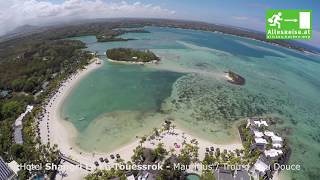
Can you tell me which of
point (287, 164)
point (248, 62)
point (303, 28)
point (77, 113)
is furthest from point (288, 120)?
point (248, 62)

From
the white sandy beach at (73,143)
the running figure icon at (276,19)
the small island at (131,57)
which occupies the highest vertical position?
the running figure icon at (276,19)

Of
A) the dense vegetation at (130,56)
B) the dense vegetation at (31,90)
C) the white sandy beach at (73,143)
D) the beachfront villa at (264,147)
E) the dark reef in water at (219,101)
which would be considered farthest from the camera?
the dense vegetation at (130,56)

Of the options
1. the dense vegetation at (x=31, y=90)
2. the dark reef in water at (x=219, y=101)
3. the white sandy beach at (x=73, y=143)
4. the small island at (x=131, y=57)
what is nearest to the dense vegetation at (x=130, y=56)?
the small island at (x=131, y=57)

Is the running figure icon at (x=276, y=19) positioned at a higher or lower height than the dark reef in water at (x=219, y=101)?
higher

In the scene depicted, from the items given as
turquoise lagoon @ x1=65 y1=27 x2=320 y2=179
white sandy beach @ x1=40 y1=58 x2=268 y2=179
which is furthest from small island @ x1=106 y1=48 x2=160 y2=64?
white sandy beach @ x1=40 y1=58 x2=268 y2=179

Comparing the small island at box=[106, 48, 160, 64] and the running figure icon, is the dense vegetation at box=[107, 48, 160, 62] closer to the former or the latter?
the small island at box=[106, 48, 160, 64]

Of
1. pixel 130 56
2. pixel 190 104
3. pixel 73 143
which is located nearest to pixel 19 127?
pixel 73 143

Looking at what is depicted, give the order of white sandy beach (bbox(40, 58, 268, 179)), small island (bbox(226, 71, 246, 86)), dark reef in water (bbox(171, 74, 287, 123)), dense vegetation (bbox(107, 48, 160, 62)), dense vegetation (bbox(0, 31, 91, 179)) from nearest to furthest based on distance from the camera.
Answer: dense vegetation (bbox(0, 31, 91, 179))
white sandy beach (bbox(40, 58, 268, 179))
dark reef in water (bbox(171, 74, 287, 123))
small island (bbox(226, 71, 246, 86))
dense vegetation (bbox(107, 48, 160, 62))

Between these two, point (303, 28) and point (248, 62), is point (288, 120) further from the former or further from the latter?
point (248, 62)

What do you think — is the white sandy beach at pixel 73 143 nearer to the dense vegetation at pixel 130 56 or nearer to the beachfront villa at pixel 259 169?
the beachfront villa at pixel 259 169
